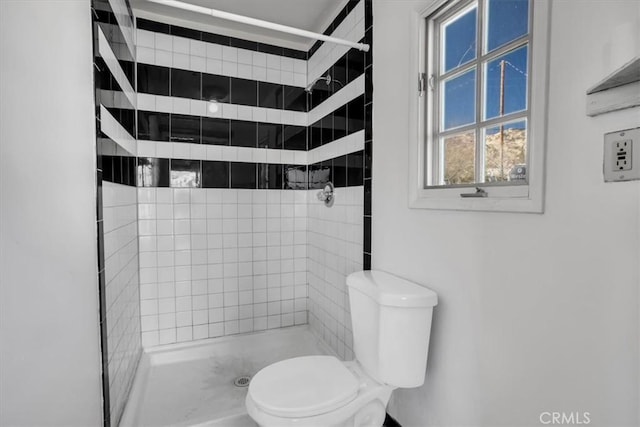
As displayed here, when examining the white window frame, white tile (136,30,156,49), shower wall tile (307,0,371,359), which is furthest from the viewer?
white tile (136,30,156,49)

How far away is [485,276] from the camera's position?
3.46ft

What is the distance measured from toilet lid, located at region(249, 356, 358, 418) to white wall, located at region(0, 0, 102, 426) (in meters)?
0.62

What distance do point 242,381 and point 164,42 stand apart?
243 cm

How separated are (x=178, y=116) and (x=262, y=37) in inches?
36.2

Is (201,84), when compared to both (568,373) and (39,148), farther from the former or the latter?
(568,373)

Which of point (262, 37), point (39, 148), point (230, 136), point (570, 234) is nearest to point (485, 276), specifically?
point (570, 234)

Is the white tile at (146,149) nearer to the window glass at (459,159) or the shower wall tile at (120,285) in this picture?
the shower wall tile at (120,285)

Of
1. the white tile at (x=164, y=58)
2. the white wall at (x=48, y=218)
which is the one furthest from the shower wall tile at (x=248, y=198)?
the white wall at (x=48, y=218)

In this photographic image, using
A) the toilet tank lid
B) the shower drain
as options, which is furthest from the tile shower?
the shower drain

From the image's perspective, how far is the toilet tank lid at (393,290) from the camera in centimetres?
118

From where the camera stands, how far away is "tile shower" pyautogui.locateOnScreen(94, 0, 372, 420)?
1902 mm

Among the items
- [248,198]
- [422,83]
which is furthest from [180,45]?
[422,83]

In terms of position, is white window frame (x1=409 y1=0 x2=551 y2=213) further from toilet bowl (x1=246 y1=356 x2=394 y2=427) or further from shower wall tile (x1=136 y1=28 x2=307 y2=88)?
shower wall tile (x1=136 y1=28 x2=307 y2=88)

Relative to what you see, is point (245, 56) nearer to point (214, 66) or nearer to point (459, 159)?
point (214, 66)
